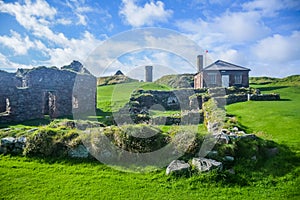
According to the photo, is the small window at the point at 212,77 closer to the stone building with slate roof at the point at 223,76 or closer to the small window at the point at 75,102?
the stone building with slate roof at the point at 223,76

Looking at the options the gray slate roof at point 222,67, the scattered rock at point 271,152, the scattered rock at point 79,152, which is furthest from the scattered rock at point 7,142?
the gray slate roof at point 222,67

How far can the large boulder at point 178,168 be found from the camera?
26.1 ft

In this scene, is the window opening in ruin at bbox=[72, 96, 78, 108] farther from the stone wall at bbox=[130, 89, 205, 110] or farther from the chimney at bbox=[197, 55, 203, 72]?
the chimney at bbox=[197, 55, 203, 72]

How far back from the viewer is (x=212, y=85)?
38000 mm

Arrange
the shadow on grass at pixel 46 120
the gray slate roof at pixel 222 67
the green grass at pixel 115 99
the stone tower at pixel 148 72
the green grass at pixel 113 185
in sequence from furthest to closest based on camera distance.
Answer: the gray slate roof at pixel 222 67 < the green grass at pixel 115 99 < the stone tower at pixel 148 72 < the shadow on grass at pixel 46 120 < the green grass at pixel 113 185

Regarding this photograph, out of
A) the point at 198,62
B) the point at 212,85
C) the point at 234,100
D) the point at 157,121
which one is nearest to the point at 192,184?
the point at 157,121

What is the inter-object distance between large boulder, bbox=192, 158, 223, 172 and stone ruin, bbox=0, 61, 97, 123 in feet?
55.6

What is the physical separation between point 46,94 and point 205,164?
21.0 m

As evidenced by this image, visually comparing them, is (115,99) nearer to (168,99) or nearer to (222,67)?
(168,99)

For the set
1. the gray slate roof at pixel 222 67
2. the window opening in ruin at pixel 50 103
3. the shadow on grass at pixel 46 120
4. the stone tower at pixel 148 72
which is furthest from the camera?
the gray slate roof at pixel 222 67

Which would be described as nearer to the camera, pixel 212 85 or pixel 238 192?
pixel 238 192

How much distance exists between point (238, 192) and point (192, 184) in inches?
46.9

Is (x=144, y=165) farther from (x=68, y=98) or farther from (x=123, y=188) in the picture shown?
(x=68, y=98)

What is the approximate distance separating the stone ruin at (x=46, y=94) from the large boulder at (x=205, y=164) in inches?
667
